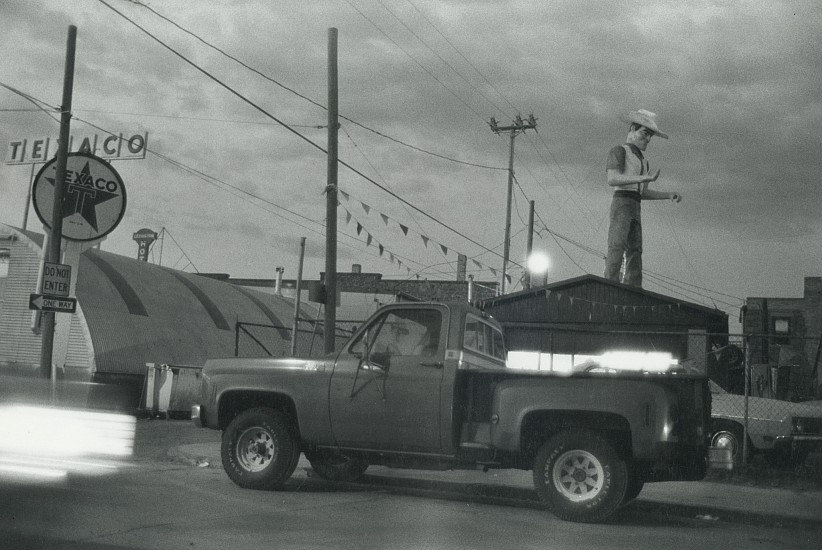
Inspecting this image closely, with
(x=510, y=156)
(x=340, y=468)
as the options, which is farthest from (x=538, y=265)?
(x=340, y=468)

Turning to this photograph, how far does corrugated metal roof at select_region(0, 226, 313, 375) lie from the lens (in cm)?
2484

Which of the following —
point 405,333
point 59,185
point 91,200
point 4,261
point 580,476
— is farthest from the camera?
point 4,261

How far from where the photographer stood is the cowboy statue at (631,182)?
15945 millimetres

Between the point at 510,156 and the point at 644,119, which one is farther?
the point at 510,156

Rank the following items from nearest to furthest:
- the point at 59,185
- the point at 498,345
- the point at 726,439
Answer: the point at 498,345, the point at 726,439, the point at 59,185

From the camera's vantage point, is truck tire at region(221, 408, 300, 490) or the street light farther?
the street light

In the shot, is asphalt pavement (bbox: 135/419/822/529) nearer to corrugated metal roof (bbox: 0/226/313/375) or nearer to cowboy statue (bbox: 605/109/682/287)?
cowboy statue (bbox: 605/109/682/287)

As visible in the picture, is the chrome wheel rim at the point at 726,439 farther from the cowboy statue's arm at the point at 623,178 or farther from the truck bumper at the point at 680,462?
the truck bumper at the point at 680,462

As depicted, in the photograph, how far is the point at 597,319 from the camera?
2238 cm

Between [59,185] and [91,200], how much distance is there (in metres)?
2.95

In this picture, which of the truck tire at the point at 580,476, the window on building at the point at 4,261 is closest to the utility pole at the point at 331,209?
the truck tire at the point at 580,476

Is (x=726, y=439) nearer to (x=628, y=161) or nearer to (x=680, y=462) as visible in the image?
(x=628, y=161)

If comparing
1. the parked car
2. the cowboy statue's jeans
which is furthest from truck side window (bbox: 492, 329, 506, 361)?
the cowboy statue's jeans

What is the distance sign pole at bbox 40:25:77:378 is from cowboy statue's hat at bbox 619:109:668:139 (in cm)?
967
